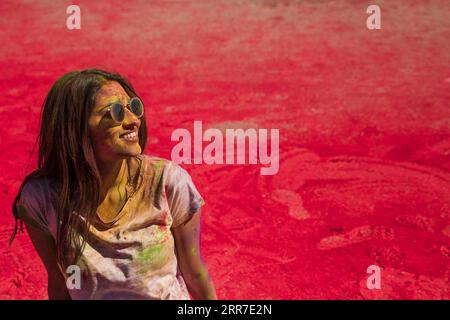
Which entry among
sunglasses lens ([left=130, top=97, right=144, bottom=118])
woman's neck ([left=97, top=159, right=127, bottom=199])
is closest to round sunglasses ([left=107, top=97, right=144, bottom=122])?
sunglasses lens ([left=130, top=97, right=144, bottom=118])

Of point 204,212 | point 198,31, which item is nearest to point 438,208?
point 204,212

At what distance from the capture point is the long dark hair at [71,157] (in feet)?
6.32

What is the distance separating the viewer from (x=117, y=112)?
1.95m

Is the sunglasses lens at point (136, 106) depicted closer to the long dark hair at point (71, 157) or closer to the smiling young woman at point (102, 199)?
the smiling young woman at point (102, 199)

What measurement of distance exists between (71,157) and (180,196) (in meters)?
0.38

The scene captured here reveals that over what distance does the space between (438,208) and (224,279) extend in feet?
5.45

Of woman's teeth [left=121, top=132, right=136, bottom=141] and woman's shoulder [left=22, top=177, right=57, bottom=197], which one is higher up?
woman's teeth [left=121, top=132, right=136, bottom=141]

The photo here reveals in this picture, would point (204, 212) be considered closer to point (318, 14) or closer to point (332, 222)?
point (332, 222)

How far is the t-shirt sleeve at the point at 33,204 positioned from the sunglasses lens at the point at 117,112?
1.10ft

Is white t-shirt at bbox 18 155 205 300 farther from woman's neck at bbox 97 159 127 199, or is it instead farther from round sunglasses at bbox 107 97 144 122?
round sunglasses at bbox 107 97 144 122

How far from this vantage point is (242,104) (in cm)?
589

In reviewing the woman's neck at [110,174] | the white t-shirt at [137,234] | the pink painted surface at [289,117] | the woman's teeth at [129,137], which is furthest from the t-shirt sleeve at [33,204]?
the pink painted surface at [289,117]

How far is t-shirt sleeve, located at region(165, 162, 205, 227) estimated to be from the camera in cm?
202

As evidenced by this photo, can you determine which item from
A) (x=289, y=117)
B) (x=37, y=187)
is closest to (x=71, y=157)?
(x=37, y=187)
